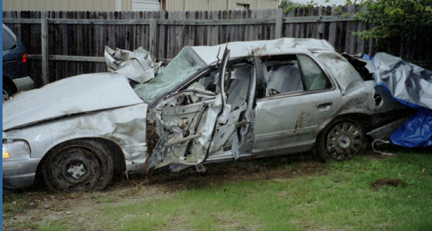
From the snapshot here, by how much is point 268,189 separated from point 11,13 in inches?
367

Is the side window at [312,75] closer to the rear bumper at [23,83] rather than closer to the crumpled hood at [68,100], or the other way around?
the crumpled hood at [68,100]

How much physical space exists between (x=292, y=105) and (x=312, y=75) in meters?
0.57

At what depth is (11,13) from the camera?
37.6 feet

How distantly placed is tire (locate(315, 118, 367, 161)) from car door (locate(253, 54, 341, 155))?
0.56 ft

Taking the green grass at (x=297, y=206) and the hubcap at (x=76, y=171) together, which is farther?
the hubcap at (x=76, y=171)

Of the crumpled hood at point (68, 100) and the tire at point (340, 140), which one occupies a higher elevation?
the crumpled hood at point (68, 100)

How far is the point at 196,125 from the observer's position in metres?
4.96

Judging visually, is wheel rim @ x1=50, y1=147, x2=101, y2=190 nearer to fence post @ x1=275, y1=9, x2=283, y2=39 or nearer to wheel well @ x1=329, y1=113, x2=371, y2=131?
wheel well @ x1=329, y1=113, x2=371, y2=131

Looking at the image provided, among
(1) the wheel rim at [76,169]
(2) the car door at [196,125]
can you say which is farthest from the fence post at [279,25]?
(1) the wheel rim at [76,169]

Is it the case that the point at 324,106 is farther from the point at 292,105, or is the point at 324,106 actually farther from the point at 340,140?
the point at 340,140

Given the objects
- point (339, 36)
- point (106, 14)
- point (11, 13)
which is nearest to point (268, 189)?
point (339, 36)

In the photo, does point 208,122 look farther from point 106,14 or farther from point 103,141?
point 106,14

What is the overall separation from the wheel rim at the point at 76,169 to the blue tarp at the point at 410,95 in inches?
153

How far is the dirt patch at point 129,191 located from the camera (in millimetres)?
4375
